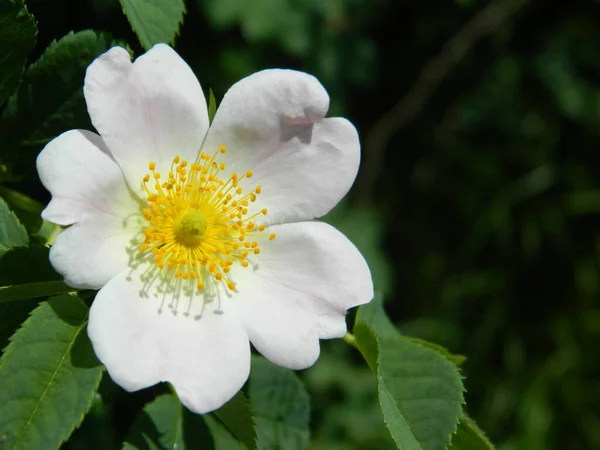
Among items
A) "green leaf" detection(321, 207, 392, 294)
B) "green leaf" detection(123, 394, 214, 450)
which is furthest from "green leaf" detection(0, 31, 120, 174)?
"green leaf" detection(321, 207, 392, 294)

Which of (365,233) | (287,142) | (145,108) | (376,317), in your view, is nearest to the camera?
(145,108)

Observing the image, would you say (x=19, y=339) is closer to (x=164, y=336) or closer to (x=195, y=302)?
(x=164, y=336)

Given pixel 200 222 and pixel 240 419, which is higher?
pixel 200 222

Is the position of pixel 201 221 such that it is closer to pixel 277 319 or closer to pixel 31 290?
pixel 277 319

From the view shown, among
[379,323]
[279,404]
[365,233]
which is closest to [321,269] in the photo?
[379,323]

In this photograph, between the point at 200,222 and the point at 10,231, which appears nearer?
the point at 10,231

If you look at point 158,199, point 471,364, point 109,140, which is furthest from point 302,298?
point 471,364

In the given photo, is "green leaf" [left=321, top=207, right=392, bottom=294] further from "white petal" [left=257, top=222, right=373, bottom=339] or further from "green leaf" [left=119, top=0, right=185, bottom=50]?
"green leaf" [left=119, top=0, right=185, bottom=50]

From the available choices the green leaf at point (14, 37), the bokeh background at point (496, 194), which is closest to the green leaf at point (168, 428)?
the green leaf at point (14, 37)
